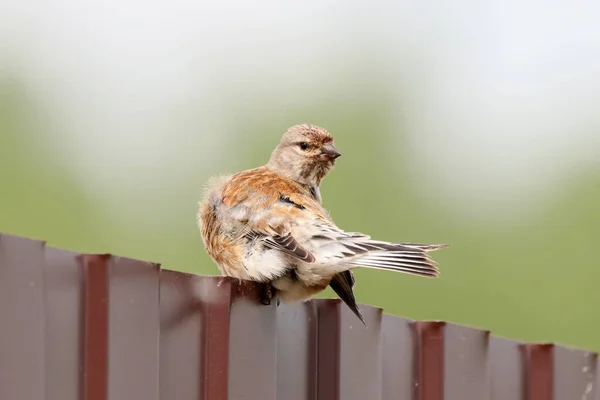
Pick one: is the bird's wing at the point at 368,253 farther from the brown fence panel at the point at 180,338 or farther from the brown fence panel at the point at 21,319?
the brown fence panel at the point at 21,319

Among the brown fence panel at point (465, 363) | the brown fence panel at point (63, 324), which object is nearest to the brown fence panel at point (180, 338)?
the brown fence panel at point (63, 324)

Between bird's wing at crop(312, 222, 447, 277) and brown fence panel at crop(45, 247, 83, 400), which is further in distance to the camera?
bird's wing at crop(312, 222, 447, 277)

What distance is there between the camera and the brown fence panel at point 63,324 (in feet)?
9.08

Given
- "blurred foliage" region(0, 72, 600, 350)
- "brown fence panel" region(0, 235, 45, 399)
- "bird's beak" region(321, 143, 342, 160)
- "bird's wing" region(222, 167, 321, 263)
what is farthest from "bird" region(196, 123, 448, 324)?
"blurred foliage" region(0, 72, 600, 350)

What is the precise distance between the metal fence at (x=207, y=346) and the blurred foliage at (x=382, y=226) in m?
9.76

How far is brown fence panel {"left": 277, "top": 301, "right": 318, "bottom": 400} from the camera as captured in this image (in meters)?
3.76

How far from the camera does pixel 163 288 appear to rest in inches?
125

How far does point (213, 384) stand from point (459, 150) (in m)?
23.7

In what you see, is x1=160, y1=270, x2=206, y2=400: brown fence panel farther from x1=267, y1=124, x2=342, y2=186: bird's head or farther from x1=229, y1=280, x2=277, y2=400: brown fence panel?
x1=267, y1=124, x2=342, y2=186: bird's head

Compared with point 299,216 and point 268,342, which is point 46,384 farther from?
point 299,216

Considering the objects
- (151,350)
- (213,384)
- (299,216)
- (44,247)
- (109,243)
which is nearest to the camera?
(44,247)

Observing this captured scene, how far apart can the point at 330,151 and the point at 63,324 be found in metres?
3.49

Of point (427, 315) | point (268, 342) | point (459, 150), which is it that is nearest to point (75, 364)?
point (268, 342)

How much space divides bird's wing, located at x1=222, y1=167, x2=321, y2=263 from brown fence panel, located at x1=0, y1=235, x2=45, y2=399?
69.4 inches
